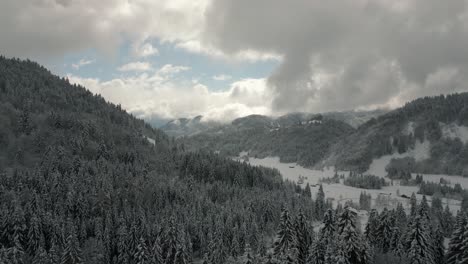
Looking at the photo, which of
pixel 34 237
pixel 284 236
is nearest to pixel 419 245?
pixel 284 236

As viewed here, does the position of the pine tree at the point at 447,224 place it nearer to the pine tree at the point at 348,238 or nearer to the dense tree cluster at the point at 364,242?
the dense tree cluster at the point at 364,242

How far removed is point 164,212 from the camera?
140000mm

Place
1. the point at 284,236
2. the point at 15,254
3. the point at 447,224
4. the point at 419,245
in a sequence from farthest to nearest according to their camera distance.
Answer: the point at 447,224
the point at 15,254
the point at 419,245
the point at 284,236

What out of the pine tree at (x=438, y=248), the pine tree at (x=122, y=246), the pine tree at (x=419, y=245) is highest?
the pine tree at (x=419, y=245)

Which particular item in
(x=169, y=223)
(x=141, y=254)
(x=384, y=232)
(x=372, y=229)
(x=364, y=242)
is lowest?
(x=141, y=254)

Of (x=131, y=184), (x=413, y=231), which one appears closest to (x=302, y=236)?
(x=413, y=231)

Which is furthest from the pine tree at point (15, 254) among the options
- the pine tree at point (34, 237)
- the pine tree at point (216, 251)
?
the pine tree at point (216, 251)

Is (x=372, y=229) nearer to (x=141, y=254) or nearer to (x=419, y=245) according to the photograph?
(x=419, y=245)

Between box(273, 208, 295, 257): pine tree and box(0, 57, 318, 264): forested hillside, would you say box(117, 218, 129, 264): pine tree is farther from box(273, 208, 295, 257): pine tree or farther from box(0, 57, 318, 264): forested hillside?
box(273, 208, 295, 257): pine tree

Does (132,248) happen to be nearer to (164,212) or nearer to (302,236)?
(164,212)

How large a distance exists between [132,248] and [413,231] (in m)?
76.8

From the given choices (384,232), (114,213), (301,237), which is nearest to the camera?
(301,237)

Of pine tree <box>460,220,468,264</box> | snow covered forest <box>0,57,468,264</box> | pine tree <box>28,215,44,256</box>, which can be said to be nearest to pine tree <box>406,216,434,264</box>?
snow covered forest <box>0,57,468,264</box>

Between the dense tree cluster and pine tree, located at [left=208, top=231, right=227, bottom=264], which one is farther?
pine tree, located at [left=208, top=231, right=227, bottom=264]
